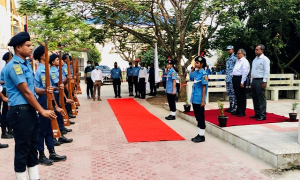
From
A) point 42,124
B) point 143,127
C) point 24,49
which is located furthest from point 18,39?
point 143,127

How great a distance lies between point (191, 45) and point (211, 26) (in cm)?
141

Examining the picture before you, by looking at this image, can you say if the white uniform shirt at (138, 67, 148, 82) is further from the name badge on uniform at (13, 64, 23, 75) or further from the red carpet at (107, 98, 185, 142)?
the name badge on uniform at (13, 64, 23, 75)

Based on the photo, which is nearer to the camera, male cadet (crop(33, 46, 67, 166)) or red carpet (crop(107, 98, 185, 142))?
male cadet (crop(33, 46, 67, 166))

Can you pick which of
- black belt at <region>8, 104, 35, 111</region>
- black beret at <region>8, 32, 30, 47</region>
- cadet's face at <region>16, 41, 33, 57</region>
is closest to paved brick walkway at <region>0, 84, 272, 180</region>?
black belt at <region>8, 104, 35, 111</region>

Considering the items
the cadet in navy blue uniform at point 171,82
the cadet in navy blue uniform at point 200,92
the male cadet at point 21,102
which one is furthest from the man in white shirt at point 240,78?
the male cadet at point 21,102

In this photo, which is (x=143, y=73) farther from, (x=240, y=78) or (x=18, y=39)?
(x=18, y=39)

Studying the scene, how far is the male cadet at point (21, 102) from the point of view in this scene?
324 centimetres

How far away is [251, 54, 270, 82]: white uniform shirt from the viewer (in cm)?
683

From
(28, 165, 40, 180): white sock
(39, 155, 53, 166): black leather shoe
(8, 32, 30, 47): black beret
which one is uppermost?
(8, 32, 30, 47): black beret

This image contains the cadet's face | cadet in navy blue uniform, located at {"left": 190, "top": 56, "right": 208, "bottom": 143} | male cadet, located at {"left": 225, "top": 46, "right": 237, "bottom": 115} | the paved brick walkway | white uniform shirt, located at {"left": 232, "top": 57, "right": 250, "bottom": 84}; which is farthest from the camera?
male cadet, located at {"left": 225, "top": 46, "right": 237, "bottom": 115}

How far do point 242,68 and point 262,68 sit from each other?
2.04 feet

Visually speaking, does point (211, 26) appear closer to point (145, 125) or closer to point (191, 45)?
point (191, 45)

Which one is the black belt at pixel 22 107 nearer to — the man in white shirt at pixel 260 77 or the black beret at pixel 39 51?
the black beret at pixel 39 51

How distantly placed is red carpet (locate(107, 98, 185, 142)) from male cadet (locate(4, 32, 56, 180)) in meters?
2.94
